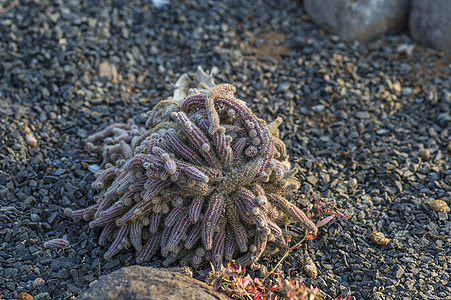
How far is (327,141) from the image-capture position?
16.9ft

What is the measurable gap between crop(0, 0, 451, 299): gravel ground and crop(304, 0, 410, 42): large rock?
0.74 feet

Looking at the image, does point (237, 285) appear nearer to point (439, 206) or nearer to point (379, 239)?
point (379, 239)

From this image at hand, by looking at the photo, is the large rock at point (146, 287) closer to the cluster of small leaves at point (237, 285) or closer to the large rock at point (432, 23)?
the cluster of small leaves at point (237, 285)

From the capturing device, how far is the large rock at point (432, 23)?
648 centimetres

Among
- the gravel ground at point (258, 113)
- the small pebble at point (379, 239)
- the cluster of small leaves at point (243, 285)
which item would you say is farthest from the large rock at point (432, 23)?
the cluster of small leaves at point (243, 285)

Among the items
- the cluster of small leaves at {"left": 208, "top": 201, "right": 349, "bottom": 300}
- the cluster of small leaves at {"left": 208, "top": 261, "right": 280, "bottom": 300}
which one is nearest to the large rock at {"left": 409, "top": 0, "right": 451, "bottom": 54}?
the cluster of small leaves at {"left": 208, "top": 201, "right": 349, "bottom": 300}

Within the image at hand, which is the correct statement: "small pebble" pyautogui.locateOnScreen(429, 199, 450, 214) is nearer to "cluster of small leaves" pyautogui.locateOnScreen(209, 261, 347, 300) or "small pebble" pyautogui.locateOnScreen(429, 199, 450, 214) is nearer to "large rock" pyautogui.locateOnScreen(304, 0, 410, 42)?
"cluster of small leaves" pyautogui.locateOnScreen(209, 261, 347, 300)

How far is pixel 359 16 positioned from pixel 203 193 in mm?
4513

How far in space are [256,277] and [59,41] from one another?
414 centimetres

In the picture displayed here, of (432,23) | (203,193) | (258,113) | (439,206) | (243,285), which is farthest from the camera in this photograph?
(432,23)

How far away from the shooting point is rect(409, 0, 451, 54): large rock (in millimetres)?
6480

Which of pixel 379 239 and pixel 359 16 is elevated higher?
pixel 359 16

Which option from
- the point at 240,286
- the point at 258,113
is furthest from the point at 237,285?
the point at 258,113

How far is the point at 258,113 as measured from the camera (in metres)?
5.30
